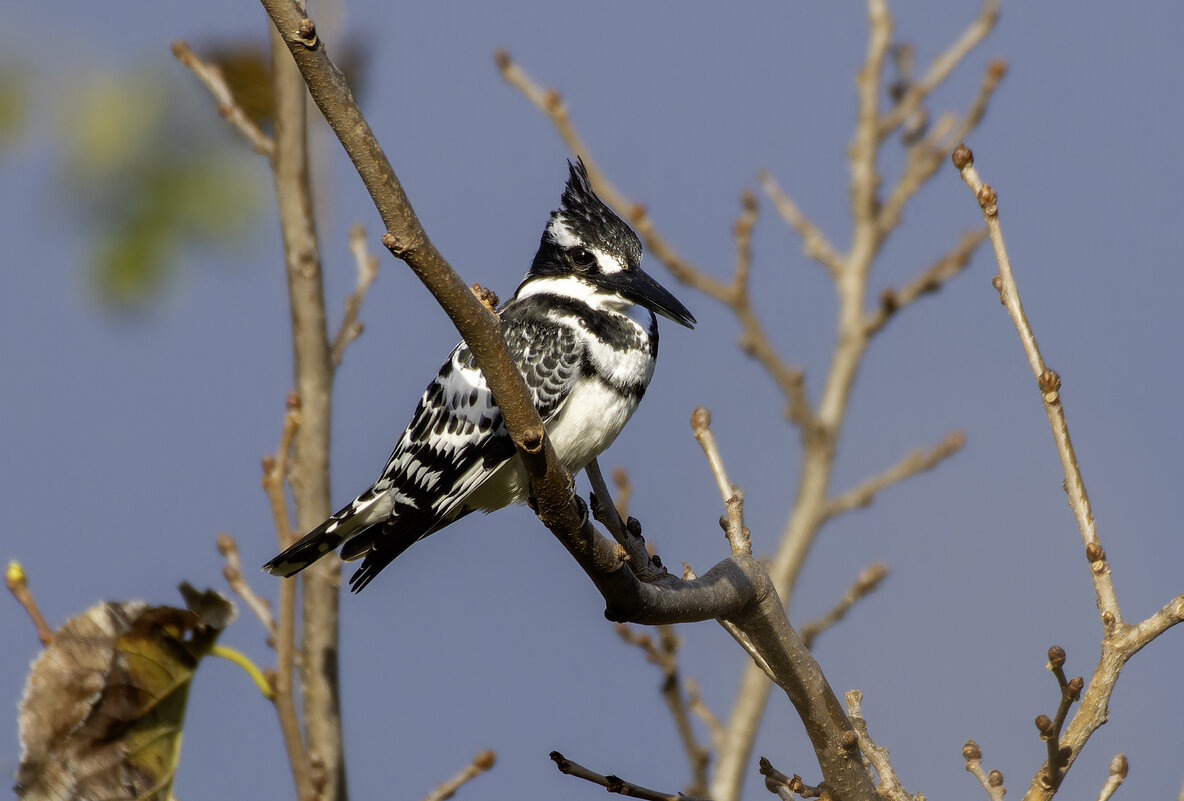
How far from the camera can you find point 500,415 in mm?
3854

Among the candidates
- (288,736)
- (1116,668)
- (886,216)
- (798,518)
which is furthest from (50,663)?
(886,216)

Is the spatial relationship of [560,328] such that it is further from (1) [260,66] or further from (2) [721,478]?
(1) [260,66]

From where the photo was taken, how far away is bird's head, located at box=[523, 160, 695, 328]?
167 inches

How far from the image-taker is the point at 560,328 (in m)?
4.11

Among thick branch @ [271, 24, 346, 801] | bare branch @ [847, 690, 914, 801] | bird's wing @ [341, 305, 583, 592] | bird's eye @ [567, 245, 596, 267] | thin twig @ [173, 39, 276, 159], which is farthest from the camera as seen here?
thin twig @ [173, 39, 276, 159]

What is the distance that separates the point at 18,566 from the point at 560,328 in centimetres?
179

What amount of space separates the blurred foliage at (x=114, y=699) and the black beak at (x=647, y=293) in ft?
5.46

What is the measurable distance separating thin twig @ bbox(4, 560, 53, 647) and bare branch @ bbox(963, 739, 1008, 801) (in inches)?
79.1

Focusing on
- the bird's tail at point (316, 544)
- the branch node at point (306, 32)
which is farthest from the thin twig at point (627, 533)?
the branch node at point (306, 32)

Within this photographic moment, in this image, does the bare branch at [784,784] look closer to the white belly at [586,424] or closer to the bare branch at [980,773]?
the bare branch at [980,773]

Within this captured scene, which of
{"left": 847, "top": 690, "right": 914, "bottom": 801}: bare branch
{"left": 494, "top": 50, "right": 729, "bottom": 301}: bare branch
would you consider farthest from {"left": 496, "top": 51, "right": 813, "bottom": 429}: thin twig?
{"left": 847, "top": 690, "right": 914, "bottom": 801}: bare branch

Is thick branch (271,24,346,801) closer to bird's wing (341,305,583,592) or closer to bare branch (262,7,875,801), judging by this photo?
bird's wing (341,305,583,592)

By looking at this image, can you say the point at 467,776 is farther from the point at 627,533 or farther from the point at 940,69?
the point at 940,69

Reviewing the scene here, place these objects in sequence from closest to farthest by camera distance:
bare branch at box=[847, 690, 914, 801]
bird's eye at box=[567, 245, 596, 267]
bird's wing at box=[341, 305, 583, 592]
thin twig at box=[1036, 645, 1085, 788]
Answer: thin twig at box=[1036, 645, 1085, 788], bare branch at box=[847, 690, 914, 801], bird's wing at box=[341, 305, 583, 592], bird's eye at box=[567, 245, 596, 267]
